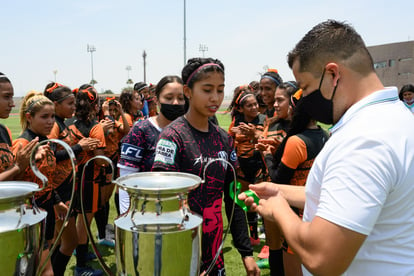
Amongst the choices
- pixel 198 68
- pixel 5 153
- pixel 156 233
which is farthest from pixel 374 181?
pixel 5 153

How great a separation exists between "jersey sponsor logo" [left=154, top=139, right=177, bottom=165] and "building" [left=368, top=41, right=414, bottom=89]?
206 ft

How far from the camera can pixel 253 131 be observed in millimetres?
4617

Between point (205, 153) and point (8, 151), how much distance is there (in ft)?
5.49

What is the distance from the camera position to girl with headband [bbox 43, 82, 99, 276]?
3.52m

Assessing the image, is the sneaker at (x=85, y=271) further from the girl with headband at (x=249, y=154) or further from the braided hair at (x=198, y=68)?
the braided hair at (x=198, y=68)

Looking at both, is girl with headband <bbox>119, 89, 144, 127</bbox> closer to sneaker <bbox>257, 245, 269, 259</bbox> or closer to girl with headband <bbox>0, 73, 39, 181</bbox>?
sneaker <bbox>257, 245, 269, 259</bbox>

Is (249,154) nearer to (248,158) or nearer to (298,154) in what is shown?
(248,158)

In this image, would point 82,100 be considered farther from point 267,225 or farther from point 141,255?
point 141,255

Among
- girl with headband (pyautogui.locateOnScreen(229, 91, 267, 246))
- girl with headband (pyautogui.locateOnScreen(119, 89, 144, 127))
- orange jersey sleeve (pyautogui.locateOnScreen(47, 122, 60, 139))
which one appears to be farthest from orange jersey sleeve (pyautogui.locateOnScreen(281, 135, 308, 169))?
girl with headband (pyautogui.locateOnScreen(119, 89, 144, 127))

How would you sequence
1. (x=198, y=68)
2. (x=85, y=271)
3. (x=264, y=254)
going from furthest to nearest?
1. (x=264, y=254)
2. (x=85, y=271)
3. (x=198, y=68)

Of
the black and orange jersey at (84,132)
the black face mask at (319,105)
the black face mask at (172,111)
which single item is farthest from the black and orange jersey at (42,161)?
the black face mask at (319,105)

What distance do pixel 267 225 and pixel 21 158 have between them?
238cm

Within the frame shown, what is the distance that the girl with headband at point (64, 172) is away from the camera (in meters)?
3.52

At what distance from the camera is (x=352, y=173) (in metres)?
1.08
